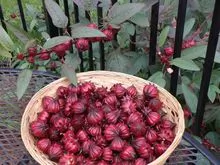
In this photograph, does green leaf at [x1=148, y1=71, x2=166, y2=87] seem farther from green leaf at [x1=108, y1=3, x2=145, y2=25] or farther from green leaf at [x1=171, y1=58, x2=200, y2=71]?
green leaf at [x1=108, y1=3, x2=145, y2=25]

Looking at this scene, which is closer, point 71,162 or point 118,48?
point 71,162

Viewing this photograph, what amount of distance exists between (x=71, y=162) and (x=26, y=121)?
0.16 meters

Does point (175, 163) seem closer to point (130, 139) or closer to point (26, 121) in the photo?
point (130, 139)

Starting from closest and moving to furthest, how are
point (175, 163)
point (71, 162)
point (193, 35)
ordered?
1. point (71, 162)
2. point (175, 163)
3. point (193, 35)

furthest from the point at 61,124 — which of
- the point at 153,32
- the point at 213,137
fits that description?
the point at 213,137

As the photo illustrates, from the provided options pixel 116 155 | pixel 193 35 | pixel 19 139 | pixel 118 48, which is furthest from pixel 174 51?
pixel 19 139

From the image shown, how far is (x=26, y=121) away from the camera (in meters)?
0.92

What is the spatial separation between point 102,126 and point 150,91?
15 cm

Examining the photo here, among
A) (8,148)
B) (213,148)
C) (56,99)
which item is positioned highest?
(56,99)

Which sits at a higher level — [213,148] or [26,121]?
[26,121]

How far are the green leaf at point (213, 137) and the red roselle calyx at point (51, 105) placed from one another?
51 centimetres

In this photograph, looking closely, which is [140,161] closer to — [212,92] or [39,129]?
[39,129]

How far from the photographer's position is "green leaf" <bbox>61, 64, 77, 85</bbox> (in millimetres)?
966

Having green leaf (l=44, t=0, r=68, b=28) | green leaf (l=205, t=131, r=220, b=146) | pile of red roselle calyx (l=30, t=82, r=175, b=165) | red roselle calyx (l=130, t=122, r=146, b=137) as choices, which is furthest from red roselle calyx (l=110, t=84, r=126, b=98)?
green leaf (l=205, t=131, r=220, b=146)
